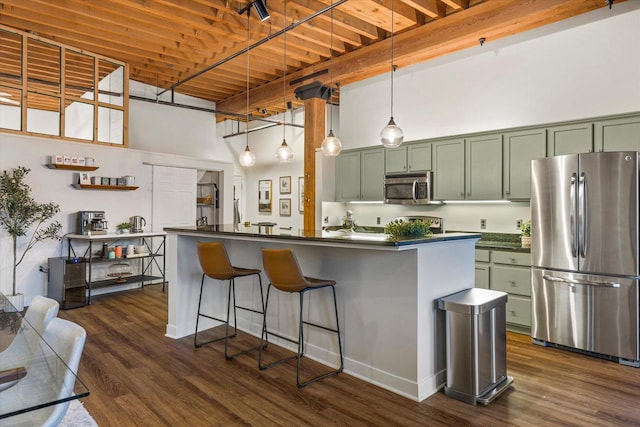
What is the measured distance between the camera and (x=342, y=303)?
3361 mm

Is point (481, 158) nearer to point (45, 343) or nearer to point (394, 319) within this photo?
point (394, 319)

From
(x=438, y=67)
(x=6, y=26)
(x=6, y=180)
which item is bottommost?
(x=6, y=180)

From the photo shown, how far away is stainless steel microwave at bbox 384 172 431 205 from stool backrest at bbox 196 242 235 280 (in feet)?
9.50

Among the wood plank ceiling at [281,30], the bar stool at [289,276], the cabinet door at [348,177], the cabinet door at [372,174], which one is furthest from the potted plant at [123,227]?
the bar stool at [289,276]

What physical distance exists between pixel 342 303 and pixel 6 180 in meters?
4.57

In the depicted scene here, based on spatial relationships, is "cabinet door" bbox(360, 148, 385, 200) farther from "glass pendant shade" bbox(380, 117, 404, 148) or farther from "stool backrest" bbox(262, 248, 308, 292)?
"stool backrest" bbox(262, 248, 308, 292)

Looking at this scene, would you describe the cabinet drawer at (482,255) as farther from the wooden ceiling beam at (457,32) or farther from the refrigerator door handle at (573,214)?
the wooden ceiling beam at (457,32)

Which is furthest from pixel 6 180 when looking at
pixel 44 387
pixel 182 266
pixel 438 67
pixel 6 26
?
pixel 438 67

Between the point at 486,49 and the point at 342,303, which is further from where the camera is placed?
the point at 486,49

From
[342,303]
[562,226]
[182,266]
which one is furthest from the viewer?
[182,266]

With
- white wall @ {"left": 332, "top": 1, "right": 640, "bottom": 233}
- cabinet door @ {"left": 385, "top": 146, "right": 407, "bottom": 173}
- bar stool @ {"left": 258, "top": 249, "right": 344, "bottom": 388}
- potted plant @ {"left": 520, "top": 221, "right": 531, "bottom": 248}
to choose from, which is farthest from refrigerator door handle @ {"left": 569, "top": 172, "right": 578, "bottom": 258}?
cabinet door @ {"left": 385, "top": 146, "right": 407, "bottom": 173}

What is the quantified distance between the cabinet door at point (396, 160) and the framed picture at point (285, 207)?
431 cm

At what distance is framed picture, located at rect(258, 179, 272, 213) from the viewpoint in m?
10.5

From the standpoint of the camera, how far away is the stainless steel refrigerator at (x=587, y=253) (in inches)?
137
